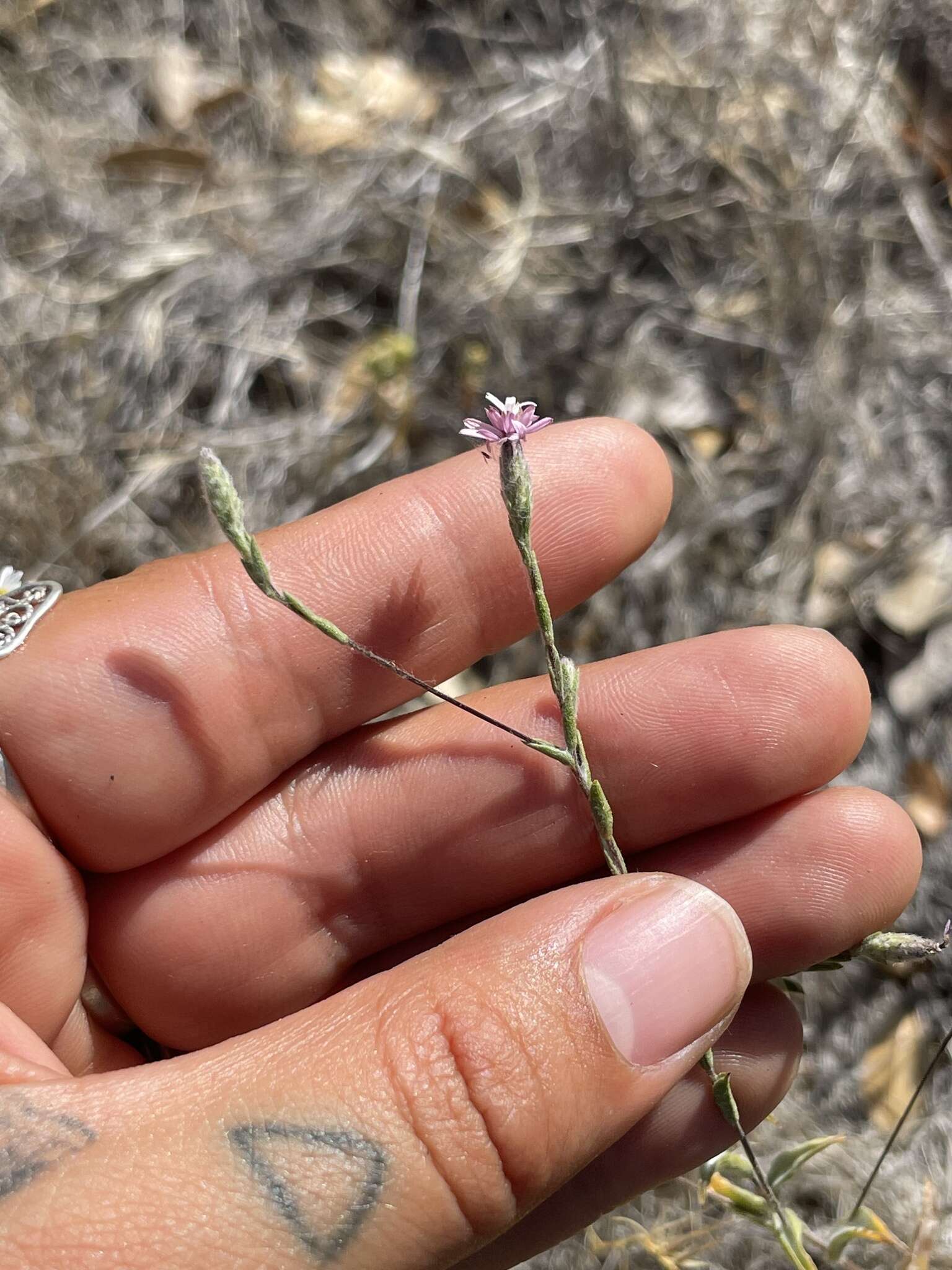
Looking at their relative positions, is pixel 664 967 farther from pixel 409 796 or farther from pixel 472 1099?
pixel 409 796

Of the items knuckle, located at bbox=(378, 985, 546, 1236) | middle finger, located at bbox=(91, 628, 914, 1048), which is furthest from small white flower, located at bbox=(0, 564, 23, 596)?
knuckle, located at bbox=(378, 985, 546, 1236)

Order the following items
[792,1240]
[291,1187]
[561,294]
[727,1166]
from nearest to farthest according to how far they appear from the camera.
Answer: [291,1187] → [792,1240] → [727,1166] → [561,294]

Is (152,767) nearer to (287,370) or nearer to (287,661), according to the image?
(287,661)

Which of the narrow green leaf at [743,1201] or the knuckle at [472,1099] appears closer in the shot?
the knuckle at [472,1099]

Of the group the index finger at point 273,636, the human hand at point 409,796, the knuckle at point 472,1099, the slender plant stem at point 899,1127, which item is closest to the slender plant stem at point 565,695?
the human hand at point 409,796

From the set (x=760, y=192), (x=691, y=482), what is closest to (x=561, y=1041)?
(x=691, y=482)

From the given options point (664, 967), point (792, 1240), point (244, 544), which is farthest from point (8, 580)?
point (792, 1240)

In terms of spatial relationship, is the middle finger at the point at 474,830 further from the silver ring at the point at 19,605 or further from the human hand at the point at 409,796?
the silver ring at the point at 19,605
